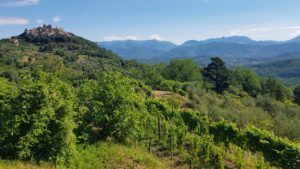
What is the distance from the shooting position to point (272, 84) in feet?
295

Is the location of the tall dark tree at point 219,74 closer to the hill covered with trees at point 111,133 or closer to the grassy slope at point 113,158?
the hill covered with trees at point 111,133

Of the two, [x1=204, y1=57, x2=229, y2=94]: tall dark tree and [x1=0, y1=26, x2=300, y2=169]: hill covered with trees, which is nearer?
[x1=0, y1=26, x2=300, y2=169]: hill covered with trees

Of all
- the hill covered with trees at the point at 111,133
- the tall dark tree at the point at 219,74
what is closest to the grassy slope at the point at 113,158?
the hill covered with trees at the point at 111,133

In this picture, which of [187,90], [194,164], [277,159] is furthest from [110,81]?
[187,90]

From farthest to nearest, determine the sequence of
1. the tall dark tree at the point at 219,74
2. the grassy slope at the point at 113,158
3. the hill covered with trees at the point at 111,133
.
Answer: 1. the tall dark tree at the point at 219,74
2. the grassy slope at the point at 113,158
3. the hill covered with trees at the point at 111,133

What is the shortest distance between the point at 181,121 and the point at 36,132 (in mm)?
18491

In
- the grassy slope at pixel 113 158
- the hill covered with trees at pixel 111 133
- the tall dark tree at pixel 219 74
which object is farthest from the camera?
the tall dark tree at pixel 219 74

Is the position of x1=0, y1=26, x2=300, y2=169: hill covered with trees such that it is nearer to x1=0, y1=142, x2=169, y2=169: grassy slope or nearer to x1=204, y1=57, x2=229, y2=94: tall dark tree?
x1=0, y1=142, x2=169, y2=169: grassy slope

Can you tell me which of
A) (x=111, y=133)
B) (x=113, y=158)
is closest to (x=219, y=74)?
(x=111, y=133)

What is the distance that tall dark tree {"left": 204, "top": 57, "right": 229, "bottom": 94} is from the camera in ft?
282

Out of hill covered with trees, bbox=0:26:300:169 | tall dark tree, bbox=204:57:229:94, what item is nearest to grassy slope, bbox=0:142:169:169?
hill covered with trees, bbox=0:26:300:169

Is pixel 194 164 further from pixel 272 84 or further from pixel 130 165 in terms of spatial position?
pixel 272 84

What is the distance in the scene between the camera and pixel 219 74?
86.0 metres

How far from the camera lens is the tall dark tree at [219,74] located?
86.0 m
